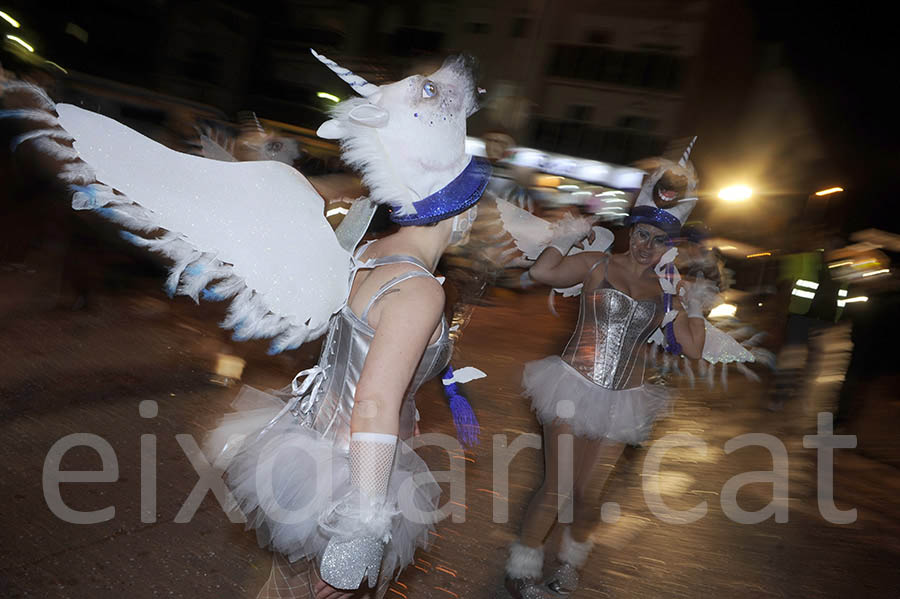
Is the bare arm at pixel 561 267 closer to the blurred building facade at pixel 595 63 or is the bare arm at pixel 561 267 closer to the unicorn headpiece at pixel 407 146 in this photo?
the unicorn headpiece at pixel 407 146

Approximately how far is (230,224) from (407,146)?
482 mm

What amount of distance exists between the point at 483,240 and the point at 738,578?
9.78 feet

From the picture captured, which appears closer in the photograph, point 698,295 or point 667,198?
point 667,198

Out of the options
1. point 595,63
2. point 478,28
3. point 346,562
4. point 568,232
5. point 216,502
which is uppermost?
point 595,63

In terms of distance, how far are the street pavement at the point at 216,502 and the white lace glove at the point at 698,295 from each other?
48 centimetres

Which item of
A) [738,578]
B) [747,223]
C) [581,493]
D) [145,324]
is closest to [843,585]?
[738,578]

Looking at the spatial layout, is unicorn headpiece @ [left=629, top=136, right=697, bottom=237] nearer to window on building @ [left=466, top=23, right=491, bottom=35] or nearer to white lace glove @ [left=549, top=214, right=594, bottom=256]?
white lace glove @ [left=549, top=214, right=594, bottom=256]

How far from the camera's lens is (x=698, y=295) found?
3.45 m

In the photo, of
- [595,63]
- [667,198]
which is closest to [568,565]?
[667,198]

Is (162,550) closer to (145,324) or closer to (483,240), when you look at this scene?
(483,240)

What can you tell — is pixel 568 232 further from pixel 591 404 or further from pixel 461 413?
pixel 461 413

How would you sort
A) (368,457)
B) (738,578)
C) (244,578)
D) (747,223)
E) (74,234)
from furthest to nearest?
(747,223) → (74,234) → (738,578) → (244,578) → (368,457)

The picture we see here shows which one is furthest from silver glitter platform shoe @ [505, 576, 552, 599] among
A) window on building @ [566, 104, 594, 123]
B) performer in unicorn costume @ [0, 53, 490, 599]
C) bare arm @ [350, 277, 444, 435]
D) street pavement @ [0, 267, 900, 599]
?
window on building @ [566, 104, 594, 123]

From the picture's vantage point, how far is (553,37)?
130 feet
